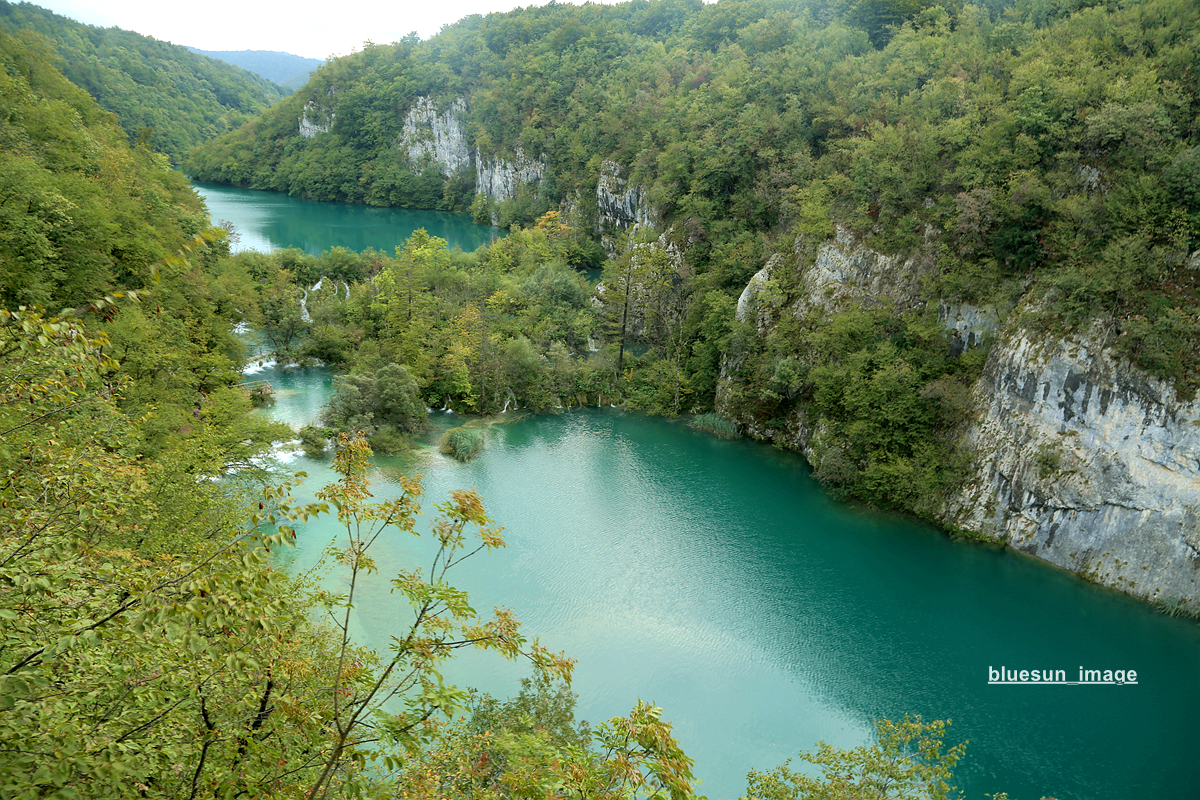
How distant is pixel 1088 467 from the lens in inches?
677

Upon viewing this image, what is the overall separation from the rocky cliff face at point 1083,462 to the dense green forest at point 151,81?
77.0 m

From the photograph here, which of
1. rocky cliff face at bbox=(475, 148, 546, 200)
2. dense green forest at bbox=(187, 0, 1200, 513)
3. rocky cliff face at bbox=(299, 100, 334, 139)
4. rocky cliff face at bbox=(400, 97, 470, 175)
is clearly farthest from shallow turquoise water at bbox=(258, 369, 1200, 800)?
rocky cliff face at bbox=(299, 100, 334, 139)

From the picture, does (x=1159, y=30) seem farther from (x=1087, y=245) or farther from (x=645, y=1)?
(x=645, y=1)

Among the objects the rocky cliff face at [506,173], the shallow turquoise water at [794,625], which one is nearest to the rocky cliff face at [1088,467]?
the shallow turquoise water at [794,625]

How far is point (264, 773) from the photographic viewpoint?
4.60m

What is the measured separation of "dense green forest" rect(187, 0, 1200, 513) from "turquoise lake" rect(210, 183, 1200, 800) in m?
3.35

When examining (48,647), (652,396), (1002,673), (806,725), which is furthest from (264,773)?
(652,396)

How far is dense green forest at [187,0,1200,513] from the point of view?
707 inches

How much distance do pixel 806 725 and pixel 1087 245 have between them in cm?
1546

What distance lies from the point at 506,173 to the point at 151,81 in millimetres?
63037

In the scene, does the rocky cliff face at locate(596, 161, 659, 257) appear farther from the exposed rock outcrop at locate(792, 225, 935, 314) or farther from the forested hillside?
the forested hillside

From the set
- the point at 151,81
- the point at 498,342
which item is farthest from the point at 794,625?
the point at 151,81

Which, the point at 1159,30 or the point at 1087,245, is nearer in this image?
the point at 1087,245

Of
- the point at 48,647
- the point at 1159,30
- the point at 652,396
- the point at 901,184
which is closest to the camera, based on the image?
the point at 48,647
